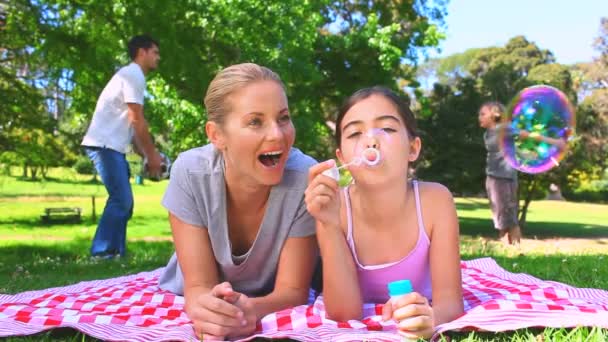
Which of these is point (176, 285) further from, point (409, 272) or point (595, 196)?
point (595, 196)

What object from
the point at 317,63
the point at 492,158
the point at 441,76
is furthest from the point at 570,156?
the point at 441,76

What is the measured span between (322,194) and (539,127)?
2501mm

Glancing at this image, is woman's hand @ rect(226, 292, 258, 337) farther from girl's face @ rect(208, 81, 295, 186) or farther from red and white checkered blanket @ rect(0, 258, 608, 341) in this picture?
girl's face @ rect(208, 81, 295, 186)

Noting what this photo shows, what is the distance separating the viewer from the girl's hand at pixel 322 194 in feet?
7.63

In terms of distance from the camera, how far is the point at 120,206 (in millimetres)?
5453

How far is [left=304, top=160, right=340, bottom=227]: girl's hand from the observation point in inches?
91.5

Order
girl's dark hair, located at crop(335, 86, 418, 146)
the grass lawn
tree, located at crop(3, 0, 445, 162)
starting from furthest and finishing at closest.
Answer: tree, located at crop(3, 0, 445, 162) → the grass lawn → girl's dark hair, located at crop(335, 86, 418, 146)

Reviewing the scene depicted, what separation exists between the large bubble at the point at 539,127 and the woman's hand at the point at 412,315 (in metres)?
2.55

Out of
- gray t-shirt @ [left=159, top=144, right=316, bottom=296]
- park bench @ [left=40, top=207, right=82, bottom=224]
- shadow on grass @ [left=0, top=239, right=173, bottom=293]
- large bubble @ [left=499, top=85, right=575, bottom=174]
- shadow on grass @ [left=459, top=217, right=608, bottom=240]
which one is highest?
large bubble @ [left=499, top=85, right=575, bottom=174]

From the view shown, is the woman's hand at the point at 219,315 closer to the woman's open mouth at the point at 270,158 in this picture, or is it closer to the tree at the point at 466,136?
the woman's open mouth at the point at 270,158

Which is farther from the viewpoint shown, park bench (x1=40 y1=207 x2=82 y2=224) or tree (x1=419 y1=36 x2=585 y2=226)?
tree (x1=419 y1=36 x2=585 y2=226)

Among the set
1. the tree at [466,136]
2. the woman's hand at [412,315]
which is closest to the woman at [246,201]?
the woman's hand at [412,315]

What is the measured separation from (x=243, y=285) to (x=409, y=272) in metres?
0.85

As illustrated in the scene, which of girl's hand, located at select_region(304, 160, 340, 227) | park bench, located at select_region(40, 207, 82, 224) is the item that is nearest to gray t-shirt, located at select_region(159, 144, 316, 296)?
girl's hand, located at select_region(304, 160, 340, 227)
